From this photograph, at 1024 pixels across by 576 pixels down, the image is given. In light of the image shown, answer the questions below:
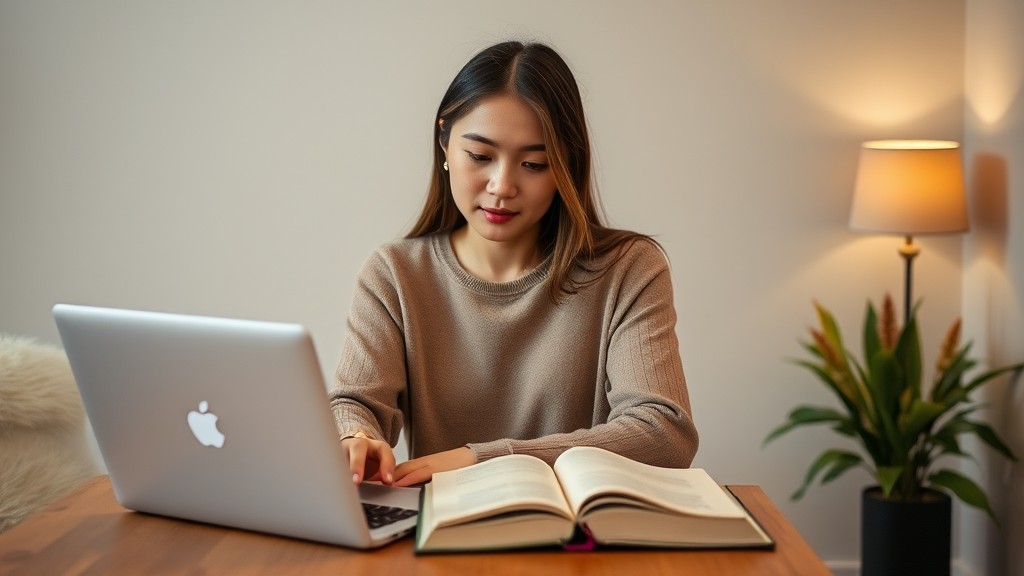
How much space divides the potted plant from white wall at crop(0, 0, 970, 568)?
35cm

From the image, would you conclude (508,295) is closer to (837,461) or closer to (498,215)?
(498,215)

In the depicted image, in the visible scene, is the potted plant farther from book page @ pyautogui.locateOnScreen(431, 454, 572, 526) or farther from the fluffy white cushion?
the fluffy white cushion

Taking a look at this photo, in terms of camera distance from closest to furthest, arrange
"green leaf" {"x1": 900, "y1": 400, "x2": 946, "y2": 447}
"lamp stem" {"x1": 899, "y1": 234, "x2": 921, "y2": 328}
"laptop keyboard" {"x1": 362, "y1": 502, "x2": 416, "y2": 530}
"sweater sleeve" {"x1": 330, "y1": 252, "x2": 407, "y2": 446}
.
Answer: "laptop keyboard" {"x1": 362, "y1": 502, "x2": 416, "y2": 530} → "sweater sleeve" {"x1": 330, "y1": 252, "x2": 407, "y2": 446} → "green leaf" {"x1": 900, "y1": 400, "x2": 946, "y2": 447} → "lamp stem" {"x1": 899, "y1": 234, "x2": 921, "y2": 328}

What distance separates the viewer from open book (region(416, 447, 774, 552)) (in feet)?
3.60

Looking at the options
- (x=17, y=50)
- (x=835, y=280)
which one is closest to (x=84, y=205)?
(x=17, y=50)

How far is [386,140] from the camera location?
3064 millimetres

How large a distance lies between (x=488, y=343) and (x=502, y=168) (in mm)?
309

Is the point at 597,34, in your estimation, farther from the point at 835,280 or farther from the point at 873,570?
the point at 873,570

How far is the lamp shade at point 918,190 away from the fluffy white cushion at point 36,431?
2.02 m

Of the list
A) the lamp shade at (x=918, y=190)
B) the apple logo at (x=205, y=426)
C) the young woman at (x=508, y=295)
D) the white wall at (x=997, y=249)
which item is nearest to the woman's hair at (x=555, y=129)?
the young woman at (x=508, y=295)

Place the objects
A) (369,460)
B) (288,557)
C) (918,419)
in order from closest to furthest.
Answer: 1. (288,557)
2. (369,460)
3. (918,419)

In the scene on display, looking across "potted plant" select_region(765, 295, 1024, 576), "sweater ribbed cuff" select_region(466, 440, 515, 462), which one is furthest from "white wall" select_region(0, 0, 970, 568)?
"sweater ribbed cuff" select_region(466, 440, 515, 462)

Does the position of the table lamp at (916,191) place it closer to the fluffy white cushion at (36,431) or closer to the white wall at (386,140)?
the white wall at (386,140)

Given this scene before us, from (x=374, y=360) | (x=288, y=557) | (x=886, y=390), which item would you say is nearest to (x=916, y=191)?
(x=886, y=390)
